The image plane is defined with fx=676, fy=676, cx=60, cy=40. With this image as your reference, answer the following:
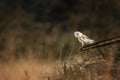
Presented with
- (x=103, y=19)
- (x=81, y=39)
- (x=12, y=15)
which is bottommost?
(x=81, y=39)

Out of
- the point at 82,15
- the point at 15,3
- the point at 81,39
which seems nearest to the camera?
the point at 81,39

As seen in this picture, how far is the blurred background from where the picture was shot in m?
19.6

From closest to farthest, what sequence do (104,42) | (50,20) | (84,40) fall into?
(104,42) < (84,40) < (50,20)

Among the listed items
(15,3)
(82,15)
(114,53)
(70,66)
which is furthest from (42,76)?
(15,3)

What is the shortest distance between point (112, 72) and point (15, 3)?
17.3m

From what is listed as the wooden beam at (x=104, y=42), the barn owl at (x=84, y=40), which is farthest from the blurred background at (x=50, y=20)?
the wooden beam at (x=104, y=42)

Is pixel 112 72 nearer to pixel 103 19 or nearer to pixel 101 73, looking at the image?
pixel 101 73

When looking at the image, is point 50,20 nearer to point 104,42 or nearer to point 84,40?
point 84,40

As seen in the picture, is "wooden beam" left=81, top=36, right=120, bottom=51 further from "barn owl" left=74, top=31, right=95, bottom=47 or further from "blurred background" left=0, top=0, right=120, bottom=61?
"blurred background" left=0, top=0, right=120, bottom=61


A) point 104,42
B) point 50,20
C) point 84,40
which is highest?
point 50,20

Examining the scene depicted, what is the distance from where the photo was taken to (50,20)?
24891 mm

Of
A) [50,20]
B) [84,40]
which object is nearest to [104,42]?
[84,40]

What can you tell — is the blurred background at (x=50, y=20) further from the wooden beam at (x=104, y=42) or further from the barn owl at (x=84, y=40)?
the wooden beam at (x=104, y=42)

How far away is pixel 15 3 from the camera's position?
24.3 metres
